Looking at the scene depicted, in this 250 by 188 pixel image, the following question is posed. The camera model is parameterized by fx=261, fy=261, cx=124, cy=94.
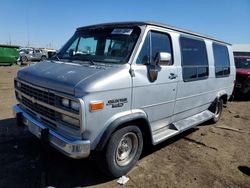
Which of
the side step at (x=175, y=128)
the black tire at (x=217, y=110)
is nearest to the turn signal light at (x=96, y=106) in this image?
the side step at (x=175, y=128)

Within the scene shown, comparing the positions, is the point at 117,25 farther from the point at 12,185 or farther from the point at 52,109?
the point at 12,185

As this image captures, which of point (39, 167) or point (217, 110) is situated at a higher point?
point (217, 110)

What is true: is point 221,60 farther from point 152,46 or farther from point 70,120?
point 70,120

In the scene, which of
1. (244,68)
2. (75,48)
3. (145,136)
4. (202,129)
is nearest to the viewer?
(145,136)

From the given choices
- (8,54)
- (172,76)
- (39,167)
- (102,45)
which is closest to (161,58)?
(172,76)

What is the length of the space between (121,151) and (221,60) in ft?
14.4

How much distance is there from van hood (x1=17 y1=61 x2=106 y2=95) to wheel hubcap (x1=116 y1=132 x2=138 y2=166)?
3.76 feet

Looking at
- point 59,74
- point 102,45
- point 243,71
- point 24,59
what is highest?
point 102,45

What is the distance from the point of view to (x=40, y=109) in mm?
3998

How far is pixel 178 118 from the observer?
5.25 m

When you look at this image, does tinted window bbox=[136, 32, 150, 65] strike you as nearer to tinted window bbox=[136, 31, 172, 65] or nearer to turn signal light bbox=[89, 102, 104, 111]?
tinted window bbox=[136, 31, 172, 65]

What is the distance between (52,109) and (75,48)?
1706 millimetres

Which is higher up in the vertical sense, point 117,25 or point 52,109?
point 117,25

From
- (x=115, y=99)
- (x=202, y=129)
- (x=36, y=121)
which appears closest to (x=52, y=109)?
(x=36, y=121)
